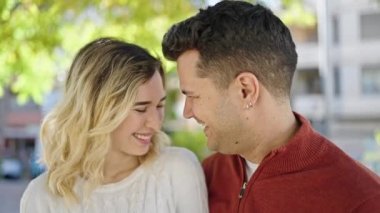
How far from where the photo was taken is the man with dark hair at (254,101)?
5.79 feet

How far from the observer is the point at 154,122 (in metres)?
2.17

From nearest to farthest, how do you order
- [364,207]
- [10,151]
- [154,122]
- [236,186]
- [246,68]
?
[364,207] → [246,68] → [236,186] → [154,122] → [10,151]

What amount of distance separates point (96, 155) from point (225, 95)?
0.63 metres

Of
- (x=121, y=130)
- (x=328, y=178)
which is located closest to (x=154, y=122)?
(x=121, y=130)

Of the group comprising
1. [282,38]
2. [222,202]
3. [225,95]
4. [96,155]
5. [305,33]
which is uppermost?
[282,38]

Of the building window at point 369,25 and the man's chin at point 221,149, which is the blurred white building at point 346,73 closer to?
the building window at point 369,25

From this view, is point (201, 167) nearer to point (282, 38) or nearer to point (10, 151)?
point (282, 38)

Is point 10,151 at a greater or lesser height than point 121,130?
lesser

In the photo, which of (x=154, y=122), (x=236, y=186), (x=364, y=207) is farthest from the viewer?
(x=154, y=122)

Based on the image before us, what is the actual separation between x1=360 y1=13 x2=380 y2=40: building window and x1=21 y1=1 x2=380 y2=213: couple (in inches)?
583

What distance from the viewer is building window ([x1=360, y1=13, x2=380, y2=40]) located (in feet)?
53.2

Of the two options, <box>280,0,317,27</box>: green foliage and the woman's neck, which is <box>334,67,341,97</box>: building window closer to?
<box>280,0,317,27</box>: green foliage

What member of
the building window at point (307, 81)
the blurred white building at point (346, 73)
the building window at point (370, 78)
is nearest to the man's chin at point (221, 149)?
the blurred white building at point (346, 73)

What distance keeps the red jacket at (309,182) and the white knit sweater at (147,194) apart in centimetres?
27
